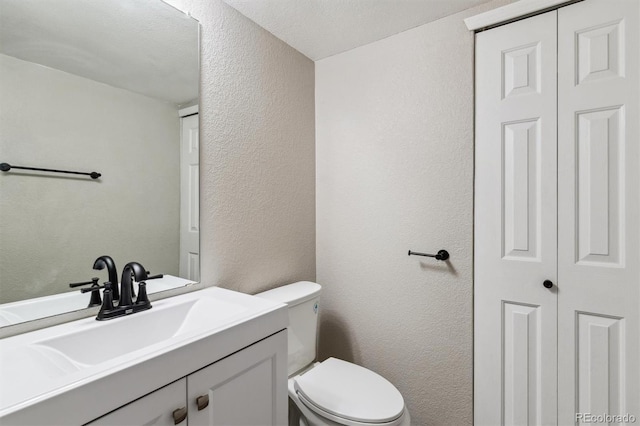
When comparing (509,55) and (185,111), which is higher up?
(509,55)

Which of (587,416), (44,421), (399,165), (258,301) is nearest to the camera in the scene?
(44,421)

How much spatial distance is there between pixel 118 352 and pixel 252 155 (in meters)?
1.01

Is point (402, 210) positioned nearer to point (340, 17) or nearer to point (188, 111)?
point (340, 17)

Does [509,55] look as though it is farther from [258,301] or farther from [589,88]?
[258,301]

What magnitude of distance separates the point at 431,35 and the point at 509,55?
0.40m

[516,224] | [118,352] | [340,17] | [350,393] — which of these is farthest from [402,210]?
[118,352]

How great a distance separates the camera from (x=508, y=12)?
1.37m

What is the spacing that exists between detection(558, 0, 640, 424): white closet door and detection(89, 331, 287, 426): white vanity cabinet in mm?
1192

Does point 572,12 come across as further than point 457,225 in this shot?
No

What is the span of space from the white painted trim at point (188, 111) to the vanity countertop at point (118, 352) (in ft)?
2.53

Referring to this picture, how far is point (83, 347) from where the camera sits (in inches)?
36.0

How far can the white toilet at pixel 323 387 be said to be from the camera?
1.22 m

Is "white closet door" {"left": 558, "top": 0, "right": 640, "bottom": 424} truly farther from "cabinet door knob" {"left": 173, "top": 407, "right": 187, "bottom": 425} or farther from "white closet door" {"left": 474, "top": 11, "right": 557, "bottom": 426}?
"cabinet door knob" {"left": 173, "top": 407, "right": 187, "bottom": 425}

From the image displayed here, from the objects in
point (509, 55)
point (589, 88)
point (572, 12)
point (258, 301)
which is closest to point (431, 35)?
point (509, 55)
